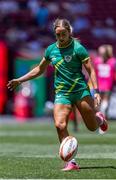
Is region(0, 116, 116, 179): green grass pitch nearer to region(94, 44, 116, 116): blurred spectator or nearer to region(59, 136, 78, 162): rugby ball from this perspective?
region(59, 136, 78, 162): rugby ball

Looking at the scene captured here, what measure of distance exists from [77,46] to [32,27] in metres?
17.3

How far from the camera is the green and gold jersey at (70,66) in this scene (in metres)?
10.3

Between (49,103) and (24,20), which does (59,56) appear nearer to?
(49,103)

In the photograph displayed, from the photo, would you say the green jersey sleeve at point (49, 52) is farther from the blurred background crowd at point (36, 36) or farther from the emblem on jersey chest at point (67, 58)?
the blurred background crowd at point (36, 36)

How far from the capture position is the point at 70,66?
34.0 feet

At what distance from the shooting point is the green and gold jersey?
407 inches

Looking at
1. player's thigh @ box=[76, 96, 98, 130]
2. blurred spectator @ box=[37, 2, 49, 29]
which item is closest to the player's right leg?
player's thigh @ box=[76, 96, 98, 130]

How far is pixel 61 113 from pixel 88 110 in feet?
1.25

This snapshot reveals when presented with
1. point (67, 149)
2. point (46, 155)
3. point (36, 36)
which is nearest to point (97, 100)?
point (67, 149)

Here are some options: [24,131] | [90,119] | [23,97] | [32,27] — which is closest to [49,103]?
[23,97]

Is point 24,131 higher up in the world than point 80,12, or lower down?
lower down

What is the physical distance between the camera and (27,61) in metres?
25.8

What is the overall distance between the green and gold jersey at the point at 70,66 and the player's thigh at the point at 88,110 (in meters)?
0.17

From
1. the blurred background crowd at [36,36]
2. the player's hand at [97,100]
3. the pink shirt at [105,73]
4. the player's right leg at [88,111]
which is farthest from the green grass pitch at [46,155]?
the blurred background crowd at [36,36]
